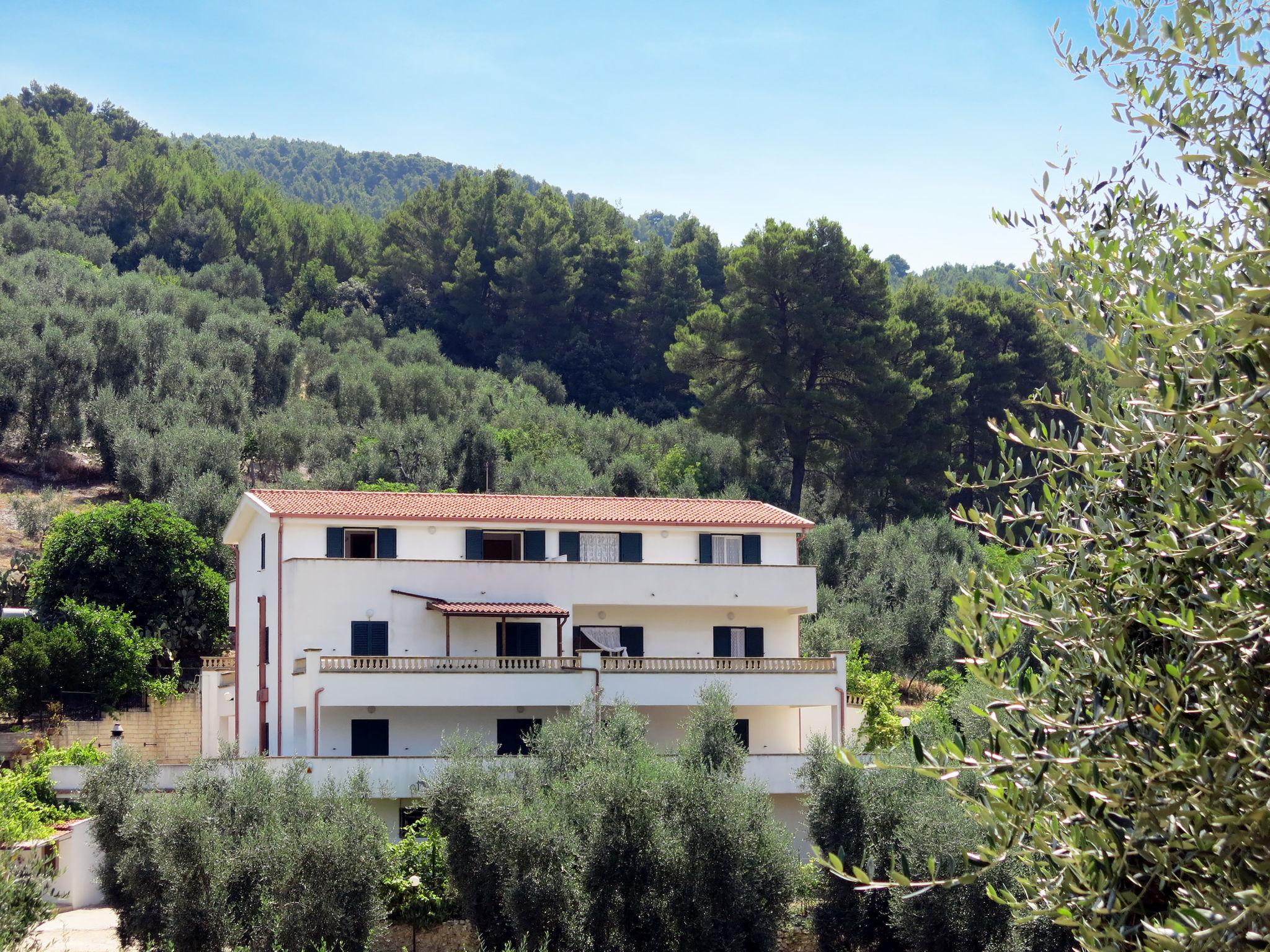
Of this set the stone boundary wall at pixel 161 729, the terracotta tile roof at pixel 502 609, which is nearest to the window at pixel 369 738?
the terracotta tile roof at pixel 502 609

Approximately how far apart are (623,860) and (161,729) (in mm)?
22526

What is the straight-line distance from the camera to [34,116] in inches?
5027

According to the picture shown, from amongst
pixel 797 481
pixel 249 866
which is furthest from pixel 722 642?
pixel 797 481

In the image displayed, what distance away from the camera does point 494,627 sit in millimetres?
40688

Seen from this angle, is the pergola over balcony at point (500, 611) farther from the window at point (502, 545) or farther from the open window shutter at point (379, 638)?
the window at point (502, 545)

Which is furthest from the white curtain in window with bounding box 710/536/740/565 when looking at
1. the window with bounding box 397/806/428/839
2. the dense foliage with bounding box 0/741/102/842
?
the dense foliage with bounding box 0/741/102/842

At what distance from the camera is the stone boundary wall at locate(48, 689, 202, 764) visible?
4416 cm

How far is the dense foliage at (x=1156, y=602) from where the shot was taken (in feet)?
27.3

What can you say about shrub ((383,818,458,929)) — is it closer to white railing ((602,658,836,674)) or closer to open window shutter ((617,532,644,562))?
white railing ((602,658,836,674))

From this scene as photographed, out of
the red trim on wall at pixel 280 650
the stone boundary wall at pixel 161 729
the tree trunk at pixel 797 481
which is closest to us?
the red trim on wall at pixel 280 650

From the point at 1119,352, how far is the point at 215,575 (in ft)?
155

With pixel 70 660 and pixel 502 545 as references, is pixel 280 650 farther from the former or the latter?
pixel 70 660

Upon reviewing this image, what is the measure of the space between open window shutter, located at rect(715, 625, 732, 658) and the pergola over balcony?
15.8 ft

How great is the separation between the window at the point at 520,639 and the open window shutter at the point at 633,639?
8.64 feet
